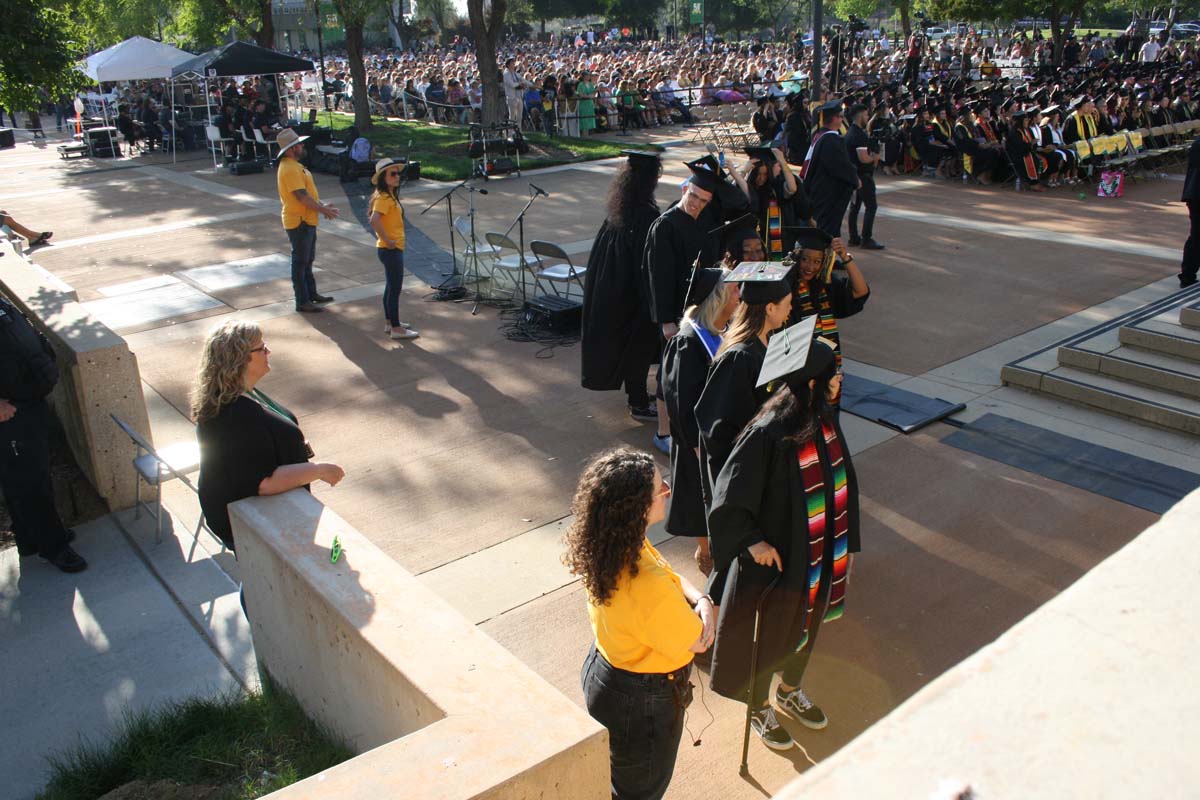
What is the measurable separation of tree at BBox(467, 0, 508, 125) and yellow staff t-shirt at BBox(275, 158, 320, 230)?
11948mm

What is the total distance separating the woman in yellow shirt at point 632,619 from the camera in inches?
111

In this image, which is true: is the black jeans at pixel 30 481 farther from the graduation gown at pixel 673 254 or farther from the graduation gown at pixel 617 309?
the graduation gown at pixel 673 254

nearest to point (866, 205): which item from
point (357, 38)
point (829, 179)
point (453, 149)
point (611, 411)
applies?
point (829, 179)

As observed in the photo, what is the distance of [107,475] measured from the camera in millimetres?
6023

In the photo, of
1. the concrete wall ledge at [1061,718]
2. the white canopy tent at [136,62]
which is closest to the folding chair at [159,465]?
the concrete wall ledge at [1061,718]

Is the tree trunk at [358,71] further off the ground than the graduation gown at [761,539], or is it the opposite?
the tree trunk at [358,71]

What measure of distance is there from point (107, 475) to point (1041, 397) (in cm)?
685

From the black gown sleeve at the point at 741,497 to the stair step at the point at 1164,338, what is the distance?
221 inches

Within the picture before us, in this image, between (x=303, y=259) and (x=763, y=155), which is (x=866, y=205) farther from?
(x=303, y=259)

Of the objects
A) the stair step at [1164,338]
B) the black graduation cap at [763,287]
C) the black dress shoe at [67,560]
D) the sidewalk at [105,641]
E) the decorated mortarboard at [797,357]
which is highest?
the black graduation cap at [763,287]

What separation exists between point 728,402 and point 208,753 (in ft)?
8.22

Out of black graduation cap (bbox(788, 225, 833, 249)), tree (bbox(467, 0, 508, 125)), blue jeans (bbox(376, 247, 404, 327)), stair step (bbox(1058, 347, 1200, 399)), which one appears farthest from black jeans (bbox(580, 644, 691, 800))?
tree (bbox(467, 0, 508, 125))

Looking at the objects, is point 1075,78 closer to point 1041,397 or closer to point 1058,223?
point 1058,223

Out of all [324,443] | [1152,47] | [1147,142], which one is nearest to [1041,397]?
[324,443]
